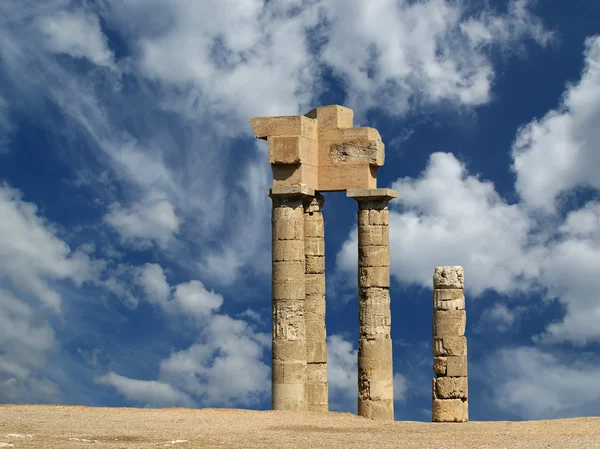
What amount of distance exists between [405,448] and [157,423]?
6147mm

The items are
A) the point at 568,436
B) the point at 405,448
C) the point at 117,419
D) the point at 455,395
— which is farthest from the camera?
the point at 455,395

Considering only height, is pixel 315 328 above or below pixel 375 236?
below

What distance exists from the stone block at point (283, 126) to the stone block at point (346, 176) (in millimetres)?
966

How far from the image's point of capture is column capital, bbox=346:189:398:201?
90.8ft

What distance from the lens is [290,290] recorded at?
27.2 metres

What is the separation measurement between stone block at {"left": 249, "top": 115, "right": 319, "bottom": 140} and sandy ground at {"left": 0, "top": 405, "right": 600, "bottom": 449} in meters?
7.02

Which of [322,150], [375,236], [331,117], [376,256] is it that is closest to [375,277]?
[376,256]

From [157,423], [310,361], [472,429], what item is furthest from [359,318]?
[157,423]

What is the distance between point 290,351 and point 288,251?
8.12 ft

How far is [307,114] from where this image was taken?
29.2 m

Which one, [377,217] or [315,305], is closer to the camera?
[377,217]

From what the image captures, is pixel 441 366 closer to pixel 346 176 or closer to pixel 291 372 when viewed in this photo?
pixel 291 372

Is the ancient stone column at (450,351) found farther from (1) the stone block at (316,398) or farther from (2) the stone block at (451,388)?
(1) the stone block at (316,398)

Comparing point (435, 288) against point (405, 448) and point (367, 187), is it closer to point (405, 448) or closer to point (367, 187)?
point (367, 187)
